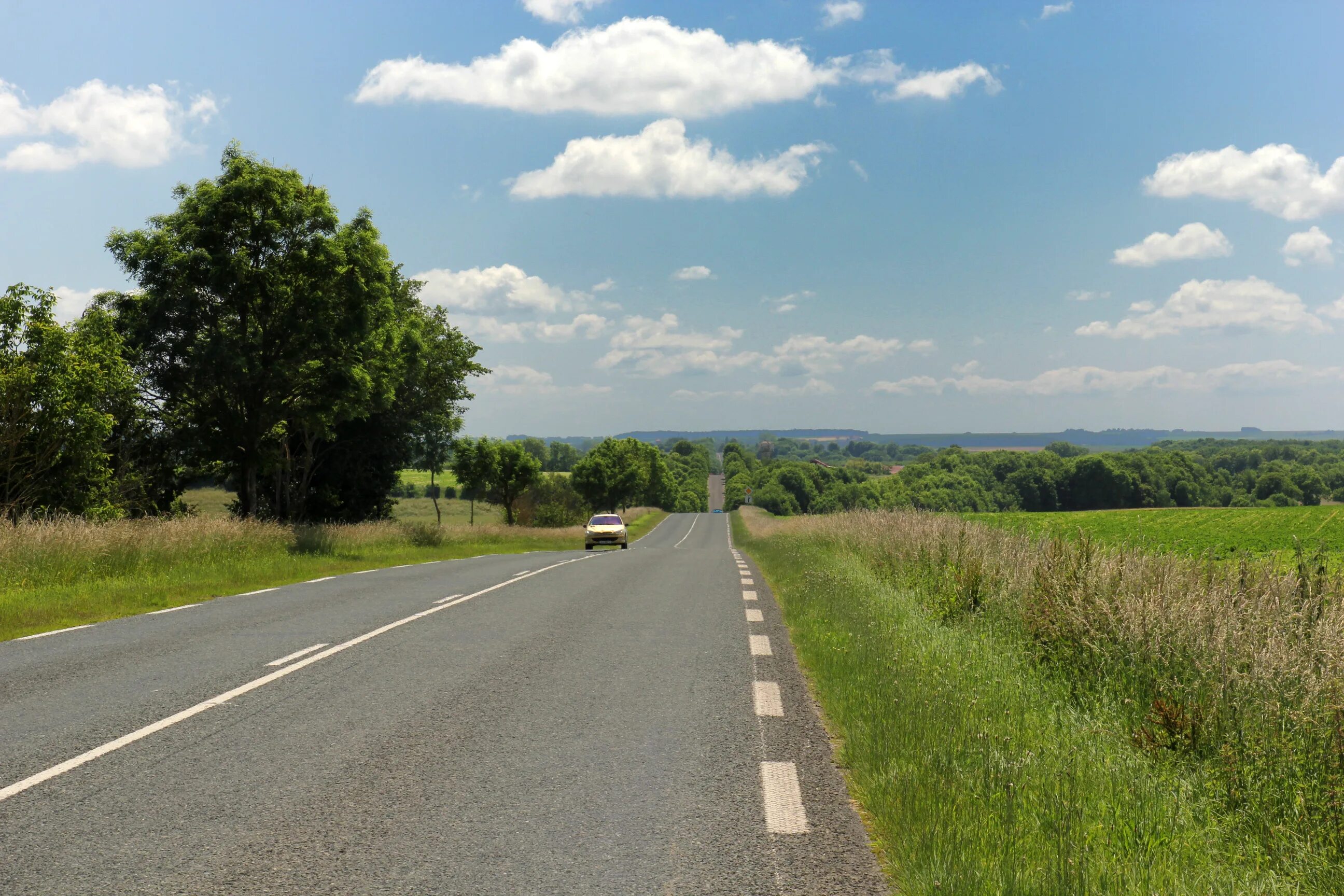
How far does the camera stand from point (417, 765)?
5.38 metres

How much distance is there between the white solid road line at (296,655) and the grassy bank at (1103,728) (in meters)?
4.89

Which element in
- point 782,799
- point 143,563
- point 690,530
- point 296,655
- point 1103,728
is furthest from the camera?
point 690,530

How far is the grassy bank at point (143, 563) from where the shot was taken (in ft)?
41.7

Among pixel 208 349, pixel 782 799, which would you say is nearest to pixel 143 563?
pixel 208 349

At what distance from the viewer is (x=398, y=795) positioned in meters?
4.83

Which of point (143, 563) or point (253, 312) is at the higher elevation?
point (253, 312)

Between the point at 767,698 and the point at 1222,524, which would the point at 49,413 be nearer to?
the point at 767,698

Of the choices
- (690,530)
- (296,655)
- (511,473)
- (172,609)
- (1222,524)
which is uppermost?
(511,473)

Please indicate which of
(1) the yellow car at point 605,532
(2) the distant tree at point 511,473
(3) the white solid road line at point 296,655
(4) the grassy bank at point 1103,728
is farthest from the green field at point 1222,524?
(2) the distant tree at point 511,473

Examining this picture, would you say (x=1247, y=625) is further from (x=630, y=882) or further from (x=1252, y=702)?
(x=630, y=882)

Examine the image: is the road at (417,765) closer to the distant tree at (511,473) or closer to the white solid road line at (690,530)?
the white solid road line at (690,530)

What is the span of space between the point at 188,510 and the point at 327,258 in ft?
33.5

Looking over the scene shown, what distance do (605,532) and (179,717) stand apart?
114 ft

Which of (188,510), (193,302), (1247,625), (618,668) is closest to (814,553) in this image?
(618,668)
